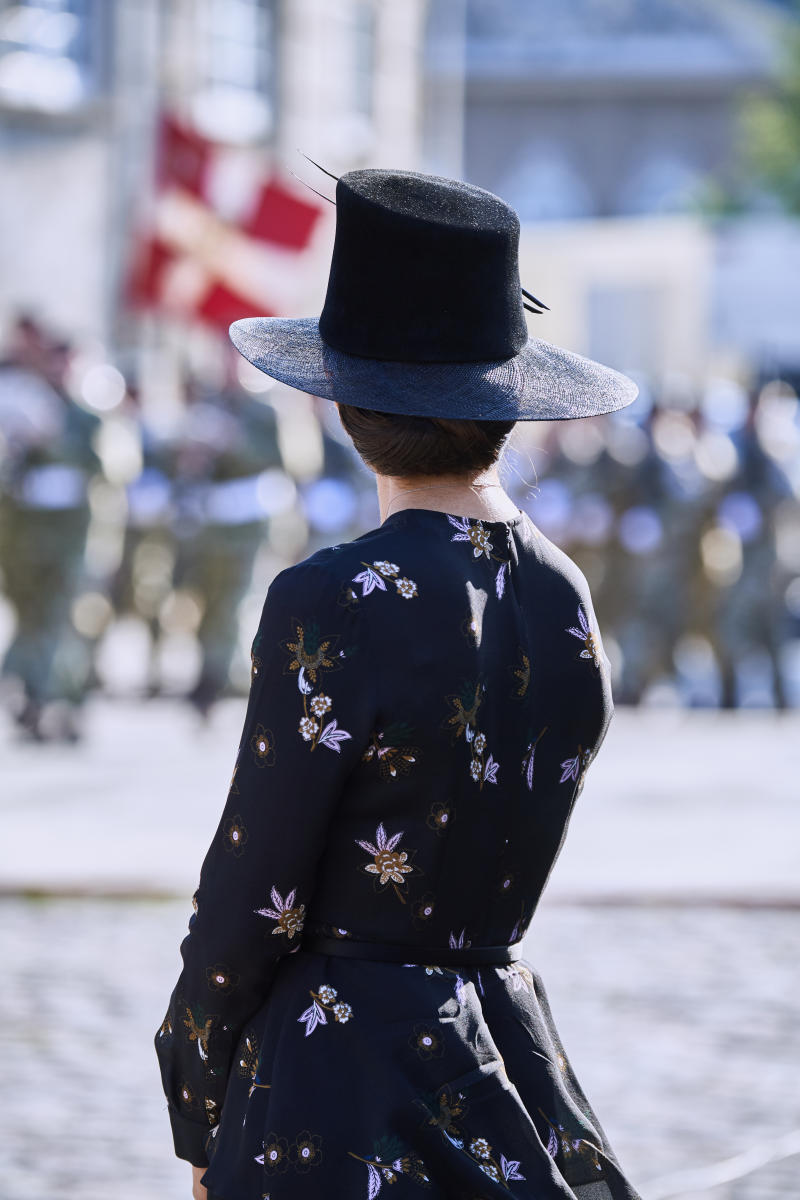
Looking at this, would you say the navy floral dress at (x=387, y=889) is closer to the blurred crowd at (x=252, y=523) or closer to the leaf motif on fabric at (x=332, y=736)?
the leaf motif on fabric at (x=332, y=736)

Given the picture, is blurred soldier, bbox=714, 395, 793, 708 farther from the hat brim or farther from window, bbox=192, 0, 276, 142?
the hat brim

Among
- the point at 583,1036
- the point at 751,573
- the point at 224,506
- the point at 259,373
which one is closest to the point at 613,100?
the point at 751,573

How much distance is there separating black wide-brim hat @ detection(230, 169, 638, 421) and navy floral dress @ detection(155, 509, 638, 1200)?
0.14 m

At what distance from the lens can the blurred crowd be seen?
11086 mm

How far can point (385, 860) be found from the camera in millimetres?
2154

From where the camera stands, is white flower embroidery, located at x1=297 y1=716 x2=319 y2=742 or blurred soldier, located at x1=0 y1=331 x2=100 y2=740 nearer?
white flower embroidery, located at x1=297 y1=716 x2=319 y2=742

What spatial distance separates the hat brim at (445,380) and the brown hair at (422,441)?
1.0 inches

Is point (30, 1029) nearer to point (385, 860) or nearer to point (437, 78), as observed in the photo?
point (385, 860)

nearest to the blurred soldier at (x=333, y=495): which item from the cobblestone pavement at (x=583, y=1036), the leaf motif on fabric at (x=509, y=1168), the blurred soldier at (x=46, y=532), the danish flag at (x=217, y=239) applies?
the blurred soldier at (x=46, y=532)

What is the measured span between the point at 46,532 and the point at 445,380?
9.06 m

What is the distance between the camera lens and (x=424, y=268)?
2.19m

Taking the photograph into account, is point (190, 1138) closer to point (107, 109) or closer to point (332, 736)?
point (332, 736)

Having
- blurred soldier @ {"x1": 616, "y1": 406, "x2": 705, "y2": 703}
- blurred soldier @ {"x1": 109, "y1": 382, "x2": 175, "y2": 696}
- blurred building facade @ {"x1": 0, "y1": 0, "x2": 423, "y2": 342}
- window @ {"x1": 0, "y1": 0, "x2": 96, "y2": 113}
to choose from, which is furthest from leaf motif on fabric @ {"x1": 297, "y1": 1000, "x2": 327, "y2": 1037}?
window @ {"x1": 0, "y1": 0, "x2": 96, "y2": 113}

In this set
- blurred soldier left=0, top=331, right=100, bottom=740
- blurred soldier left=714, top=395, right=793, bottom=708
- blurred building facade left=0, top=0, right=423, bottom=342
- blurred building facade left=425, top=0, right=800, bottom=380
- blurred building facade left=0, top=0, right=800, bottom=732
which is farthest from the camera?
blurred building facade left=425, top=0, right=800, bottom=380
